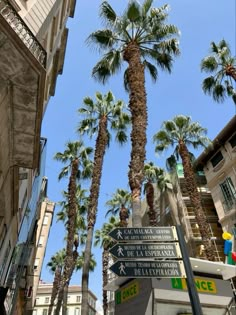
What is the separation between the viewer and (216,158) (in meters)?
27.0

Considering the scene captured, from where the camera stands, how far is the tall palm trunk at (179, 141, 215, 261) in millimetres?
15098

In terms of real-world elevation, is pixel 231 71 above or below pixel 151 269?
above

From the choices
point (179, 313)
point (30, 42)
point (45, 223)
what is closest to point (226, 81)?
point (30, 42)

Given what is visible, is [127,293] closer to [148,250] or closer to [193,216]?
→ [148,250]

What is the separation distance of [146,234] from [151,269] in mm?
574

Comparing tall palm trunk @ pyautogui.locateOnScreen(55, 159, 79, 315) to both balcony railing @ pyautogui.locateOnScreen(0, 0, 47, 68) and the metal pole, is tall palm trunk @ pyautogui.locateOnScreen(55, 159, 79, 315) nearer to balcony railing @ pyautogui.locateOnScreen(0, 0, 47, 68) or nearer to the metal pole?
balcony railing @ pyautogui.locateOnScreen(0, 0, 47, 68)

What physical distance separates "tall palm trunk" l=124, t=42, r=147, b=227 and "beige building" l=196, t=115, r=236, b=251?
15343 mm

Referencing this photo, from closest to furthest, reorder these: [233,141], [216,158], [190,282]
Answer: [190,282] → [233,141] → [216,158]

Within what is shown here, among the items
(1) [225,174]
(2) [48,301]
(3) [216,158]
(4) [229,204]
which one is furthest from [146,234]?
(2) [48,301]

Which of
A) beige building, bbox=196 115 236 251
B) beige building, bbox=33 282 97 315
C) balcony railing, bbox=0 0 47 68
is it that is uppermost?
beige building, bbox=33 282 97 315

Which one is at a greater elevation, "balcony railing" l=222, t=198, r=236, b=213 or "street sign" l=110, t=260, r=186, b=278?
"balcony railing" l=222, t=198, r=236, b=213

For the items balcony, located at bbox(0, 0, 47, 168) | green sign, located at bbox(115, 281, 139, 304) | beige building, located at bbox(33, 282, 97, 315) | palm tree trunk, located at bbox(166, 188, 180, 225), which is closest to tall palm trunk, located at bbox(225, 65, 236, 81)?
palm tree trunk, located at bbox(166, 188, 180, 225)

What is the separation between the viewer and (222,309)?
6.52m

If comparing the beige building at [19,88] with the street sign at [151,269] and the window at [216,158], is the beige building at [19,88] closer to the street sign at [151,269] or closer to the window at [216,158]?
the street sign at [151,269]
